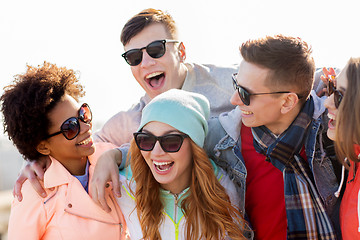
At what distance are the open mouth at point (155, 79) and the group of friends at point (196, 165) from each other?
0.87m

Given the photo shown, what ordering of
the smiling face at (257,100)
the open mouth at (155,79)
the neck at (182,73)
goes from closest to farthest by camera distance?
the smiling face at (257,100) < the open mouth at (155,79) < the neck at (182,73)

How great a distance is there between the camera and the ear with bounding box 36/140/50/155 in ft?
10.5

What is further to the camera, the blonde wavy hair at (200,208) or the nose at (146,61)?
the nose at (146,61)

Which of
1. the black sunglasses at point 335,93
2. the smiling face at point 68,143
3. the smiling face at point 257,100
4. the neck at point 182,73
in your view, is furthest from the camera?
the neck at point 182,73

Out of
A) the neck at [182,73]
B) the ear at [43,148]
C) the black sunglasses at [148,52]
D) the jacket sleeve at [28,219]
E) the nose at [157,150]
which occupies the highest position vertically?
the black sunglasses at [148,52]

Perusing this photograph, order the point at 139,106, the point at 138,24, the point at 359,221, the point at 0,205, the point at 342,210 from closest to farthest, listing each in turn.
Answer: the point at 359,221 < the point at 342,210 < the point at 138,24 < the point at 139,106 < the point at 0,205

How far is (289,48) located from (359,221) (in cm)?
125

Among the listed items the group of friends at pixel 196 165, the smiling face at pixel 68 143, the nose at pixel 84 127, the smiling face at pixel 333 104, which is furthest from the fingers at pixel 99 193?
the smiling face at pixel 333 104

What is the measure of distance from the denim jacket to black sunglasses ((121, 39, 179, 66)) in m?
1.01

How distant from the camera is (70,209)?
9.98ft

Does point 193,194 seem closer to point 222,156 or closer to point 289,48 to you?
point 222,156

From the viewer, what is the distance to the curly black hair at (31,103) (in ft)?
9.82

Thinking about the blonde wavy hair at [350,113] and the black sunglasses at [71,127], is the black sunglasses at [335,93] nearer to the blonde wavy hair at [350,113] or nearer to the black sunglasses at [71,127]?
the blonde wavy hair at [350,113]

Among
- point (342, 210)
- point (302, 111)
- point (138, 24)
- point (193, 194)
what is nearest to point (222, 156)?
point (193, 194)
